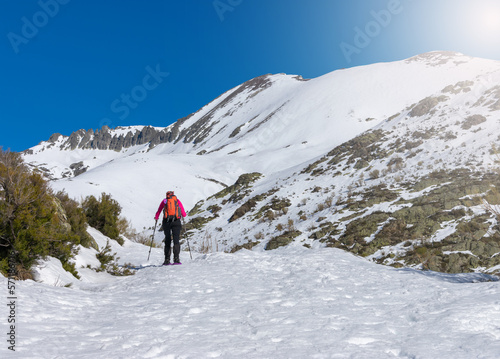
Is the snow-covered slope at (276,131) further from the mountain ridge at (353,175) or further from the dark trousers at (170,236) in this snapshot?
the dark trousers at (170,236)

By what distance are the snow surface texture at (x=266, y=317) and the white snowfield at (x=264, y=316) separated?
1 centimetres

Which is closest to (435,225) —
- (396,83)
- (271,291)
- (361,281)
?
→ (361,281)

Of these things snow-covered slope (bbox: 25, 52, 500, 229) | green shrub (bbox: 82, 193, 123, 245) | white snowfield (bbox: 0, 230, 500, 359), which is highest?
snow-covered slope (bbox: 25, 52, 500, 229)

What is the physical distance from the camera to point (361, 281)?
5133 mm

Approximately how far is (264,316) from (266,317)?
48mm

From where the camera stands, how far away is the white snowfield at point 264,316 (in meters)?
2.42

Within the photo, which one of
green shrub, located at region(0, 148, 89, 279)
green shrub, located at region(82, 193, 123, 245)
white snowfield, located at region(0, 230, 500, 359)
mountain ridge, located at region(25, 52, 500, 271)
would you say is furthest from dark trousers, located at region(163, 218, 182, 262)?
mountain ridge, located at region(25, 52, 500, 271)

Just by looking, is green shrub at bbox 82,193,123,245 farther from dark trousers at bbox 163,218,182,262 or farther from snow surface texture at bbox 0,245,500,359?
snow surface texture at bbox 0,245,500,359

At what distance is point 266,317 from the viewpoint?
336 centimetres

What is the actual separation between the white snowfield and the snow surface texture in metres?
0.01

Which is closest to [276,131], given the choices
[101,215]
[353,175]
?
[353,175]

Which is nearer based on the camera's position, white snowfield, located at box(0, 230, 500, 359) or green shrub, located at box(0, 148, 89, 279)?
white snowfield, located at box(0, 230, 500, 359)

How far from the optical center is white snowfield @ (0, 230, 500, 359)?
2424mm

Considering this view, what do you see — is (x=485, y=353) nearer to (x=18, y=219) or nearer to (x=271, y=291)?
(x=271, y=291)
